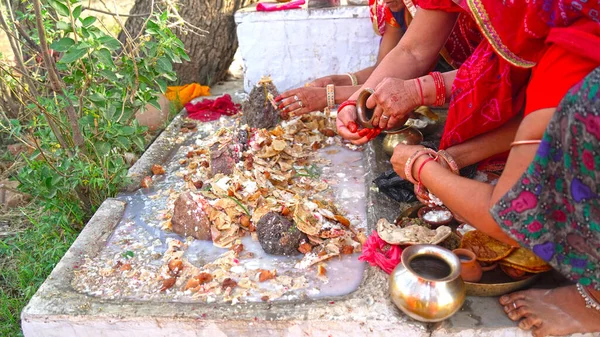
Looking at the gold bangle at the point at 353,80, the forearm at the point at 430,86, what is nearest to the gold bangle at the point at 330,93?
the gold bangle at the point at 353,80

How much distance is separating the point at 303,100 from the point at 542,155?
184 cm

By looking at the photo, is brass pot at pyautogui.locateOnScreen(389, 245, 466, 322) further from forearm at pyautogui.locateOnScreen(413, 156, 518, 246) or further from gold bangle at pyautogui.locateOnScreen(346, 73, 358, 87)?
gold bangle at pyautogui.locateOnScreen(346, 73, 358, 87)

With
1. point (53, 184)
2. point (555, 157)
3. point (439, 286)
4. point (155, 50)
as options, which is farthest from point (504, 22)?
point (53, 184)

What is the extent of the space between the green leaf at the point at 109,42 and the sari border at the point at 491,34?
1.59 meters

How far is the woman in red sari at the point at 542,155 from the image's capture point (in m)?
1.42

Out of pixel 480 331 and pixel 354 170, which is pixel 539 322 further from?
pixel 354 170

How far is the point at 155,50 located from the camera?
258 cm

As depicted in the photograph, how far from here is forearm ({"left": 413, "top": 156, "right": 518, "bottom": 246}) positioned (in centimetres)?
167

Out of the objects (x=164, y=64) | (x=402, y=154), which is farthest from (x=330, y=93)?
(x=402, y=154)

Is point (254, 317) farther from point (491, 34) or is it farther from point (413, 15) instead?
point (413, 15)

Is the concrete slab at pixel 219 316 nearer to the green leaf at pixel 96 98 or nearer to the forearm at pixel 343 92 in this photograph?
the green leaf at pixel 96 98

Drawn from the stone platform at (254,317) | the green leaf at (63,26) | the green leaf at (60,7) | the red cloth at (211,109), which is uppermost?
the green leaf at (60,7)

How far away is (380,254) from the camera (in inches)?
83.4

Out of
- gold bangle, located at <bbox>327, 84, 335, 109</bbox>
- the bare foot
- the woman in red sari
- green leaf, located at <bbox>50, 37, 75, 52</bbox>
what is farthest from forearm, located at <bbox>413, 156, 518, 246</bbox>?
green leaf, located at <bbox>50, 37, 75, 52</bbox>
